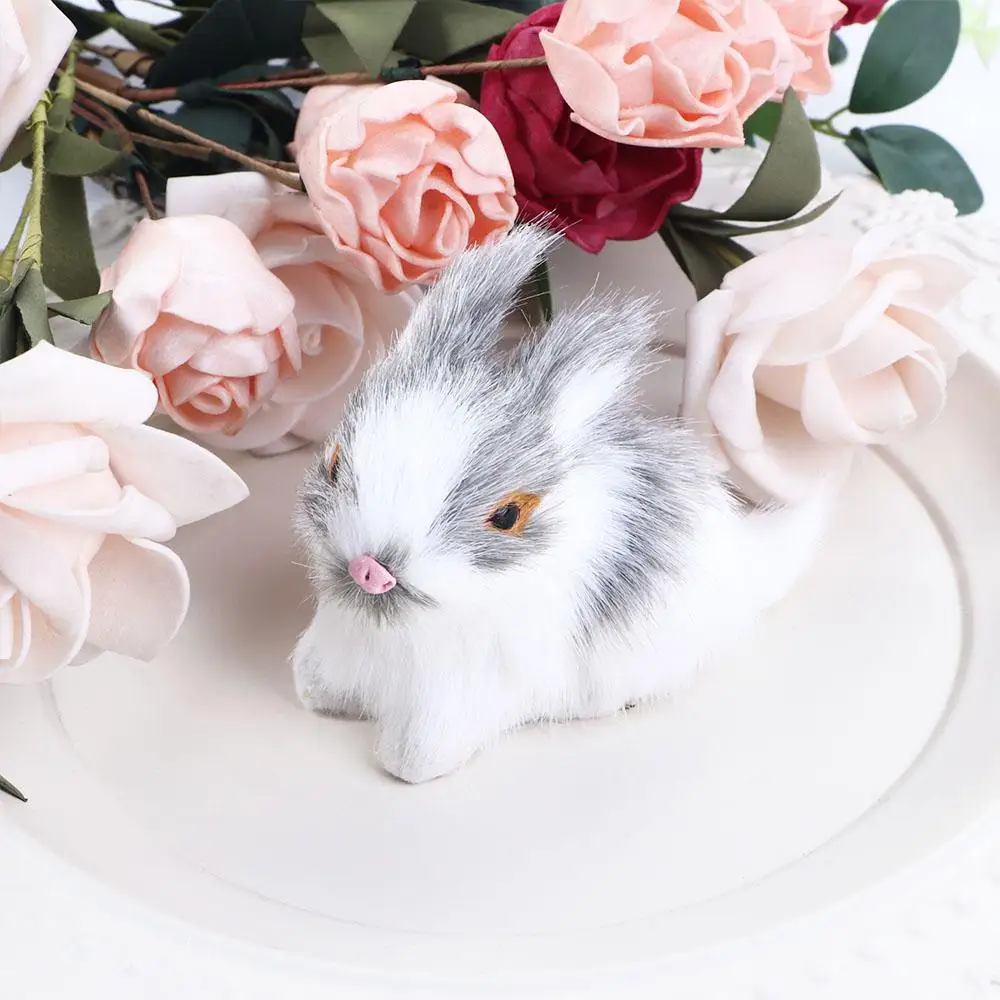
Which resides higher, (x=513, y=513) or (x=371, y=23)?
(x=371, y=23)

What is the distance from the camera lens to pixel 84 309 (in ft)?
2.48

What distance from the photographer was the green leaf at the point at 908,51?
44.3 inches

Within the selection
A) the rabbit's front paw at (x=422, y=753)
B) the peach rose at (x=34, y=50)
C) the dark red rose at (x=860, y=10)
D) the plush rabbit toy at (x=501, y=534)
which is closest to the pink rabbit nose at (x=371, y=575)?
the plush rabbit toy at (x=501, y=534)

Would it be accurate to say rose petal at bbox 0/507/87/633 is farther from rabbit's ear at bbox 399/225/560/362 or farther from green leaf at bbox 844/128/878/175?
green leaf at bbox 844/128/878/175

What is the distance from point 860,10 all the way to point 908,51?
0.48ft

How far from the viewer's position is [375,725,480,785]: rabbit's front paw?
0.76 meters

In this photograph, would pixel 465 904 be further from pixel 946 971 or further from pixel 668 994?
pixel 946 971

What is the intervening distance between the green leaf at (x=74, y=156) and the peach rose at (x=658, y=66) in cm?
29

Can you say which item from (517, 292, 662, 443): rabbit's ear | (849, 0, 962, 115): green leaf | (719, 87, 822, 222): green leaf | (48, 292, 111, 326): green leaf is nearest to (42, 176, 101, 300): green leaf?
(48, 292, 111, 326): green leaf

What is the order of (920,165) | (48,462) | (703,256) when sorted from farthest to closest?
(920,165) → (703,256) → (48,462)

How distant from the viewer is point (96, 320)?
785 mm

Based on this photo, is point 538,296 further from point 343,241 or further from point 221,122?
point 221,122

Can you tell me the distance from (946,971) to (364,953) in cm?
29

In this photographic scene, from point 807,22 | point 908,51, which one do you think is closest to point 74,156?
point 807,22
